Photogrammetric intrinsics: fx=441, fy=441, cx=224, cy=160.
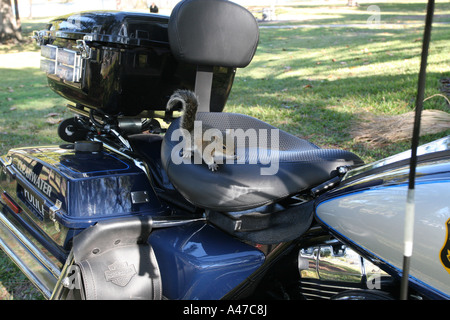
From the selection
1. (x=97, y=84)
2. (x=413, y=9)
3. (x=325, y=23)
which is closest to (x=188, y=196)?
(x=97, y=84)

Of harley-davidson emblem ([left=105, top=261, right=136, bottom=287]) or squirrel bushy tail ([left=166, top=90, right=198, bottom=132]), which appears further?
squirrel bushy tail ([left=166, top=90, right=198, bottom=132])

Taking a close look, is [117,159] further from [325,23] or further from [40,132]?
[325,23]

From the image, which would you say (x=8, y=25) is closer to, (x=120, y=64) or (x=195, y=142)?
(x=120, y=64)

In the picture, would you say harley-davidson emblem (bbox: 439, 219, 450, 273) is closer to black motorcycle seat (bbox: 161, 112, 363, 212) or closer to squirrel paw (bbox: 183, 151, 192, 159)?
black motorcycle seat (bbox: 161, 112, 363, 212)

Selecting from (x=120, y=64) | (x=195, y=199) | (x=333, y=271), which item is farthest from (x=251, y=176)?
(x=120, y=64)

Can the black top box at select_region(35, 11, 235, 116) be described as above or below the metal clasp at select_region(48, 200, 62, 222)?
above

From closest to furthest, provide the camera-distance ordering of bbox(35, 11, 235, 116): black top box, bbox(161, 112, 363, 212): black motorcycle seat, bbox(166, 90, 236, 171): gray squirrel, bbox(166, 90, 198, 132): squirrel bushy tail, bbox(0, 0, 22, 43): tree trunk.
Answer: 1. bbox(161, 112, 363, 212): black motorcycle seat
2. bbox(166, 90, 236, 171): gray squirrel
3. bbox(166, 90, 198, 132): squirrel bushy tail
4. bbox(35, 11, 235, 116): black top box
5. bbox(0, 0, 22, 43): tree trunk

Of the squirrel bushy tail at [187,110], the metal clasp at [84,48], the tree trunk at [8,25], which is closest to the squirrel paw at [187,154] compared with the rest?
the squirrel bushy tail at [187,110]

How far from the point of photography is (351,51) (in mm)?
8695

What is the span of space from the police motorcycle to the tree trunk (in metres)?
13.1

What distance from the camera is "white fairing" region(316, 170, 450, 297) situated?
3.64ft

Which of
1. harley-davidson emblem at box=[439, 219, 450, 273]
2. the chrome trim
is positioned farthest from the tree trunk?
harley-davidson emblem at box=[439, 219, 450, 273]

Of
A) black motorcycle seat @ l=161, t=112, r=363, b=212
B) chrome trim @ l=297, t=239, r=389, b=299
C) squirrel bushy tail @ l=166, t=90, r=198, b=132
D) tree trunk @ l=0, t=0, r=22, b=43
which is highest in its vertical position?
squirrel bushy tail @ l=166, t=90, r=198, b=132

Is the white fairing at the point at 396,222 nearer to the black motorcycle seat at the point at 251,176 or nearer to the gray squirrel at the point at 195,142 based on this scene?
the black motorcycle seat at the point at 251,176
